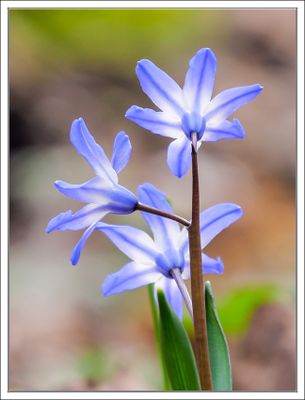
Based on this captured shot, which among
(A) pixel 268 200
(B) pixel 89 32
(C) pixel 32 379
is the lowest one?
(C) pixel 32 379

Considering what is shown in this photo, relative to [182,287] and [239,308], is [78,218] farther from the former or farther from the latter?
[239,308]

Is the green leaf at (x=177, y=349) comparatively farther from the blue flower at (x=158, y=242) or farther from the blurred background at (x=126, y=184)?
the blurred background at (x=126, y=184)

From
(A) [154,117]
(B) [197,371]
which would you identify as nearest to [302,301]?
(B) [197,371]

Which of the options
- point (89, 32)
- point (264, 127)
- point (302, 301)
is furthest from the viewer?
point (264, 127)

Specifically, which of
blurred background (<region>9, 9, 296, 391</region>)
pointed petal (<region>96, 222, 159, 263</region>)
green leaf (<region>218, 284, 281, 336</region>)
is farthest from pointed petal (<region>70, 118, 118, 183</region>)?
green leaf (<region>218, 284, 281, 336</region>)

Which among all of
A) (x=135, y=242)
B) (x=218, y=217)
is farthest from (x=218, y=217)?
(x=135, y=242)

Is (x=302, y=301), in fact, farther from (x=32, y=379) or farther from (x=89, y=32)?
(x=89, y=32)

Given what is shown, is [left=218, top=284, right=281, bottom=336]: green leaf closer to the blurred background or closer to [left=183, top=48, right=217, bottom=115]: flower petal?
the blurred background

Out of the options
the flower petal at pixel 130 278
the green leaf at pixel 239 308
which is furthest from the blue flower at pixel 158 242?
the green leaf at pixel 239 308
